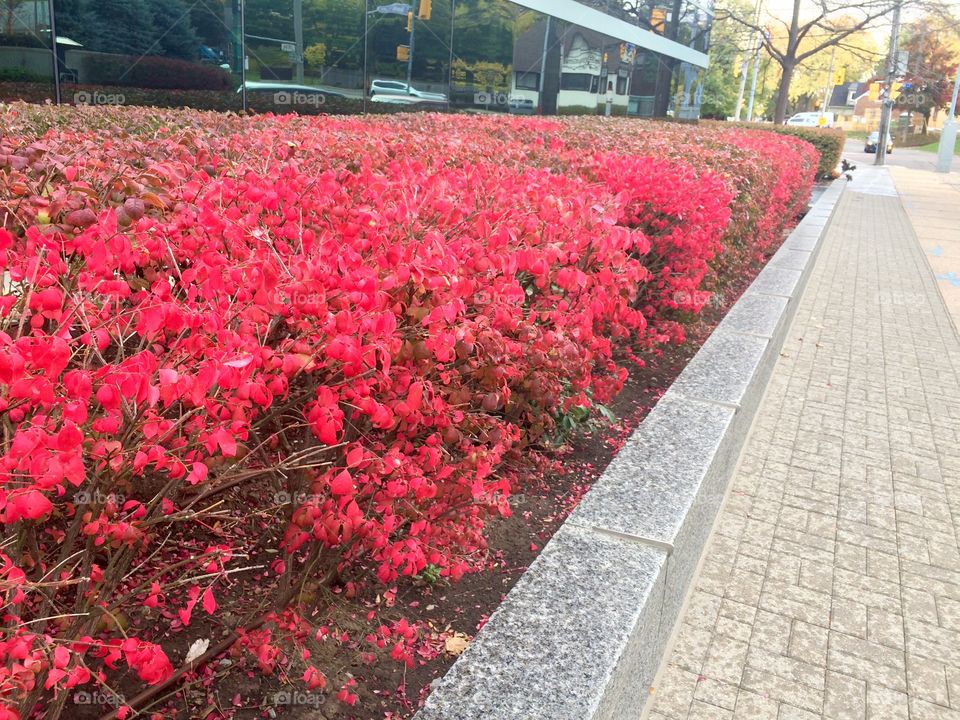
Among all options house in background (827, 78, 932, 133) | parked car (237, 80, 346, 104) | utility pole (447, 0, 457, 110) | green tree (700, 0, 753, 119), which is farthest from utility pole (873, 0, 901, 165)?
house in background (827, 78, 932, 133)

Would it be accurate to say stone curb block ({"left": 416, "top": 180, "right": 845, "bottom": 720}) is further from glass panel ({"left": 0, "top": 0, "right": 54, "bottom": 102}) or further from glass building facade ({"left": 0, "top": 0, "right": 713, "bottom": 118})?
glass building facade ({"left": 0, "top": 0, "right": 713, "bottom": 118})

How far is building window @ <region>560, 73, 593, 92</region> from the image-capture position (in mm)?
18969

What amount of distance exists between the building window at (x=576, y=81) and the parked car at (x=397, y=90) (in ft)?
18.7

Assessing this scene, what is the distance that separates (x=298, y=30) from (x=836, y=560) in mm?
9680

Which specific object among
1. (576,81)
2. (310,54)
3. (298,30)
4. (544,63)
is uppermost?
A: (544,63)

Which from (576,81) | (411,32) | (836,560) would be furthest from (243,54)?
(576,81)

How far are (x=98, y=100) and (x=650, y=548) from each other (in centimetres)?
854

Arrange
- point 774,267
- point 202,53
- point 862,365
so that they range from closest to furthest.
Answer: point 862,365, point 774,267, point 202,53

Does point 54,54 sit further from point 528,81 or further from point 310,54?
point 528,81

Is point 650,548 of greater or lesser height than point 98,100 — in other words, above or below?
below

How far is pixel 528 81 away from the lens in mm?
17375

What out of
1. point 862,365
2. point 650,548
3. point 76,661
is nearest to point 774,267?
point 862,365

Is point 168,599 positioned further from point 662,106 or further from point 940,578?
point 662,106

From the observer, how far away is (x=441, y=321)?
2682 mm
